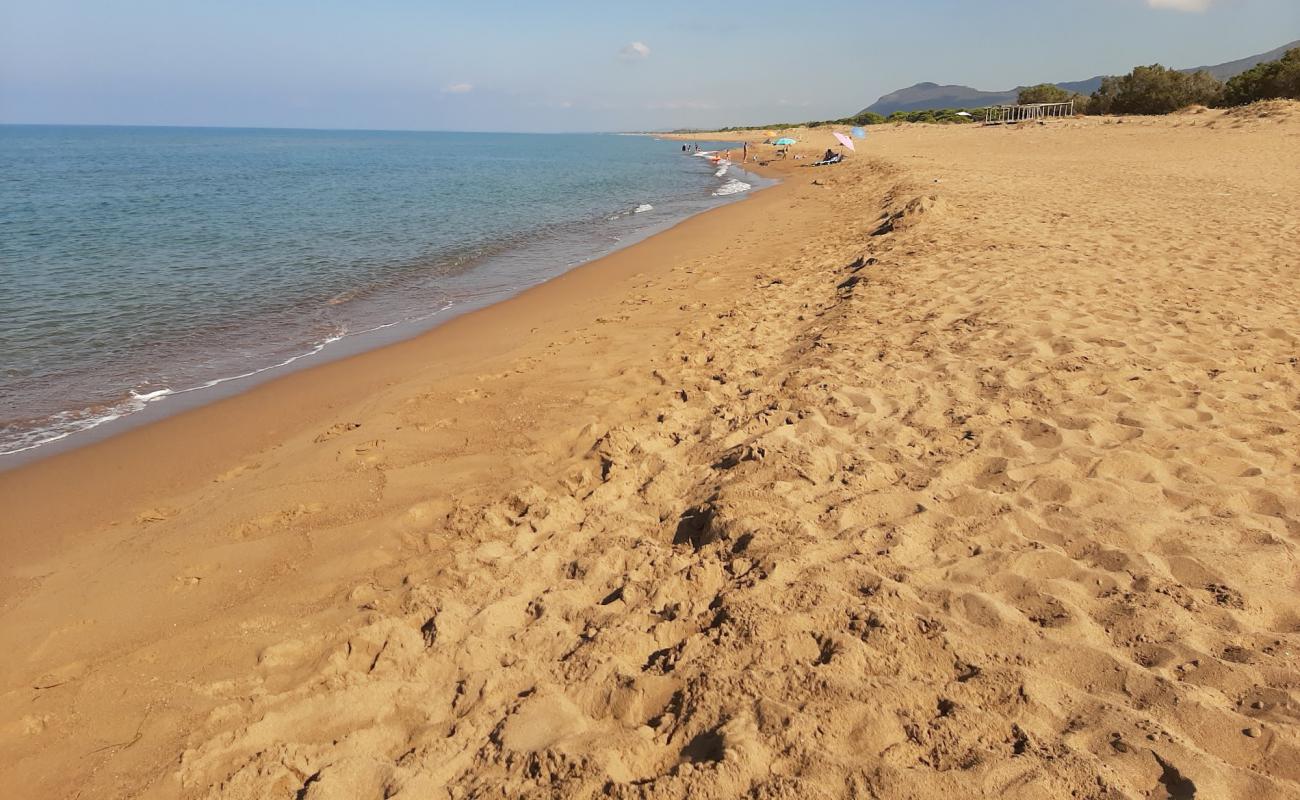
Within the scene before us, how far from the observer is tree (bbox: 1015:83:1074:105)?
50.5 metres

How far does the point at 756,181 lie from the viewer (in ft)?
96.9

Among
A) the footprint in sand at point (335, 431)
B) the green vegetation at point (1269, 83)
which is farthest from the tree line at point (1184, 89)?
the footprint in sand at point (335, 431)

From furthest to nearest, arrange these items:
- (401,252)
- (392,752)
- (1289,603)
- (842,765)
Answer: (401,252) → (1289,603) → (392,752) → (842,765)

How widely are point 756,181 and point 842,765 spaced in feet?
97.5

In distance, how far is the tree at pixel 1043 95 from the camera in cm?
5047

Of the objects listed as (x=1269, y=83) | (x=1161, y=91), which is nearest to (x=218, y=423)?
(x=1269, y=83)

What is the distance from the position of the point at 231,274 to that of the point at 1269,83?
142 ft

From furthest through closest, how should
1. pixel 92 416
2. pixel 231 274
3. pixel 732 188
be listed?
1. pixel 732 188
2. pixel 231 274
3. pixel 92 416

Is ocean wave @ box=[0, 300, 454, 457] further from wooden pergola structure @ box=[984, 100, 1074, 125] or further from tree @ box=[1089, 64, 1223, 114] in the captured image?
wooden pergola structure @ box=[984, 100, 1074, 125]

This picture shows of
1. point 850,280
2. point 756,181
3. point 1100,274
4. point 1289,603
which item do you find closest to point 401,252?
point 850,280

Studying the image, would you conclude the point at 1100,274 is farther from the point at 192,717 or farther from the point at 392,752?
the point at 192,717

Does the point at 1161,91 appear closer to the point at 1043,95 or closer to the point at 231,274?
the point at 1043,95

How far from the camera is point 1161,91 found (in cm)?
3744

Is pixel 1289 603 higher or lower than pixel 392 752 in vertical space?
higher
